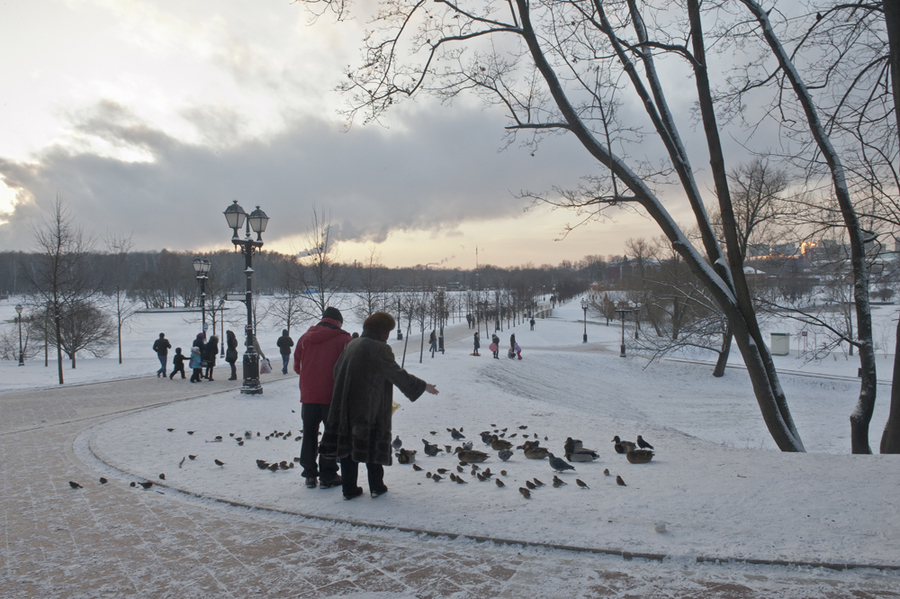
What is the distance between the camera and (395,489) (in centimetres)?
471

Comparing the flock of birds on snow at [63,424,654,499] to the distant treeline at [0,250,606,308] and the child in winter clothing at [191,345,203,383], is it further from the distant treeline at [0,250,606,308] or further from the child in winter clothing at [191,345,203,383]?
the distant treeline at [0,250,606,308]

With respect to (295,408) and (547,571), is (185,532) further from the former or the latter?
(295,408)

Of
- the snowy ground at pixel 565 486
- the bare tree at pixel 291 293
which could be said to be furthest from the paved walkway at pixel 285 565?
the bare tree at pixel 291 293

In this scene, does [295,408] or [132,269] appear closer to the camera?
[295,408]

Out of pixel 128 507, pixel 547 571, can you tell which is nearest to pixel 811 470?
pixel 547 571

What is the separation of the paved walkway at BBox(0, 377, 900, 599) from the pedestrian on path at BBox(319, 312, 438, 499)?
596 millimetres

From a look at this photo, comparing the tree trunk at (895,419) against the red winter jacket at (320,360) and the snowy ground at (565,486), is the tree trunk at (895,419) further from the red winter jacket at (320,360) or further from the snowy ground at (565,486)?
the red winter jacket at (320,360)

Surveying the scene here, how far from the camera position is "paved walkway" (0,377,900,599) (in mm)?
2971

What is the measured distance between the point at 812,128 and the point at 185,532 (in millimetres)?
10189

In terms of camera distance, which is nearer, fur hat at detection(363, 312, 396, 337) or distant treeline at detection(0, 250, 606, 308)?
fur hat at detection(363, 312, 396, 337)

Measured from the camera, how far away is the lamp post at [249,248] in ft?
40.0

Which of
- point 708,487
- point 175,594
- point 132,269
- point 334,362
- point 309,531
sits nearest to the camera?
point 175,594

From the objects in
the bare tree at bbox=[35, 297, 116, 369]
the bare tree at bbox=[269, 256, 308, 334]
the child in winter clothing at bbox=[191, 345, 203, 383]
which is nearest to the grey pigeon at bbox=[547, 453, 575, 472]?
the child in winter clothing at bbox=[191, 345, 203, 383]

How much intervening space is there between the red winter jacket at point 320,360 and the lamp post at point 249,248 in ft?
26.4
